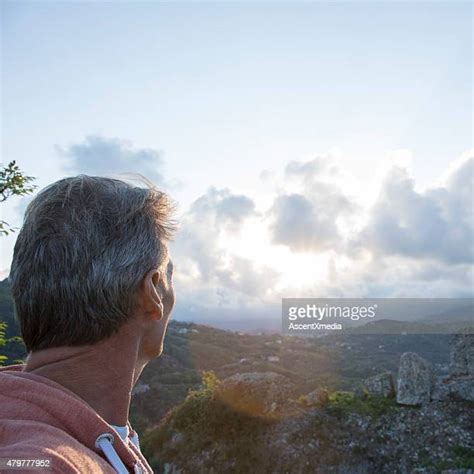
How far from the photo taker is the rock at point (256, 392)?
13594 millimetres

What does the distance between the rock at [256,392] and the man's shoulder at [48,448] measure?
42.1 ft

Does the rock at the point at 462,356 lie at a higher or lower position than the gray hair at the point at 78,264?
lower

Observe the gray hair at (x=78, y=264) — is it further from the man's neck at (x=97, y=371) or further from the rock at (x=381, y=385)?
the rock at (x=381, y=385)

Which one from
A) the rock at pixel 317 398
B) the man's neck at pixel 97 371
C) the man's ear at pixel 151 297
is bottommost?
the rock at pixel 317 398

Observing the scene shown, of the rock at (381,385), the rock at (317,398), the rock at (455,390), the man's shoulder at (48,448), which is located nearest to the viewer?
the man's shoulder at (48,448)

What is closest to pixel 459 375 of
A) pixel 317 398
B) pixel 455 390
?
pixel 455 390

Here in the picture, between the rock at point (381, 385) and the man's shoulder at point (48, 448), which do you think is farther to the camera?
the rock at point (381, 385)

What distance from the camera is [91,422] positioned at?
125cm

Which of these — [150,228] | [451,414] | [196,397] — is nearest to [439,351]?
[451,414]

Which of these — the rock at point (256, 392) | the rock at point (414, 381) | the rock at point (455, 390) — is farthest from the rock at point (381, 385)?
the rock at point (256, 392)

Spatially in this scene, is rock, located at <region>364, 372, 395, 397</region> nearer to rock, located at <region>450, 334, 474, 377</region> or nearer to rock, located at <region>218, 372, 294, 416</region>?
rock, located at <region>450, 334, 474, 377</region>

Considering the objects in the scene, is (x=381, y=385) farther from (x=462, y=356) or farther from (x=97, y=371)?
(x=97, y=371)

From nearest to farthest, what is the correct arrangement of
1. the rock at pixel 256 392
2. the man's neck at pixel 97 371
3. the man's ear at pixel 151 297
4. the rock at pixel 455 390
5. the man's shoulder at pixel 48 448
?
the man's shoulder at pixel 48 448
the man's neck at pixel 97 371
the man's ear at pixel 151 297
the rock at pixel 256 392
the rock at pixel 455 390

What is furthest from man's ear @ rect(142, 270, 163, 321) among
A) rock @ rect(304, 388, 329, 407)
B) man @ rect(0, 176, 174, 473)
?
rock @ rect(304, 388, 329, 407)
